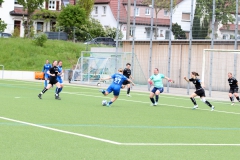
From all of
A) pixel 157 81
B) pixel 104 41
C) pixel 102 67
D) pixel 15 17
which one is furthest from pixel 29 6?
pixel 157 81

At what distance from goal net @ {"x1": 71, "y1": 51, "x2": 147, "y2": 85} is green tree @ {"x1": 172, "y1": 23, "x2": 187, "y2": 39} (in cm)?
343

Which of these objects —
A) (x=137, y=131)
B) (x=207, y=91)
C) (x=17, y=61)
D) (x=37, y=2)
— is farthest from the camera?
(x=37, y=2)

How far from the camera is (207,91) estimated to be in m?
37.5

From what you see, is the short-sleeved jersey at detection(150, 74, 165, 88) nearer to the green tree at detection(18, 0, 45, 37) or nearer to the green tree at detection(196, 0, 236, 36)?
the green tree at detection(196, 0, 236, 36)

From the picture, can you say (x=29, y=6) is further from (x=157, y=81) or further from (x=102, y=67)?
(x=157, y=81)

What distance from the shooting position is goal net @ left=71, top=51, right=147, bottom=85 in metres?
42.8

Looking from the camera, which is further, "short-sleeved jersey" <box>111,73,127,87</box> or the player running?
the player running

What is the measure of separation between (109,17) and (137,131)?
65798 millimetres

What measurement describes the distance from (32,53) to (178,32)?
77.2 ft

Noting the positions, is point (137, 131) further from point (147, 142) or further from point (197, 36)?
point (197, 36)

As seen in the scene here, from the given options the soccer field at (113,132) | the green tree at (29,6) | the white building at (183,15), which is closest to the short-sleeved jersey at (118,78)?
the soccer field at (113,132)

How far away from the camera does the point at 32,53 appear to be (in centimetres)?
6016

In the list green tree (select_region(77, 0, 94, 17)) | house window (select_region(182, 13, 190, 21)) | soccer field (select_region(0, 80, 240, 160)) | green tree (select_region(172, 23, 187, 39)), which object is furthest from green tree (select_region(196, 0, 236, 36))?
green tree (select_region(77, 0, 94, 17))

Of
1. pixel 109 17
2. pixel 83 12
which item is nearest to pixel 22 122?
pixel 83 12
